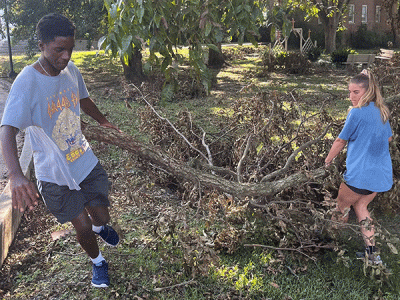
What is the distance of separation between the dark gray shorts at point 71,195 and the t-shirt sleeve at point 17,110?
490mm

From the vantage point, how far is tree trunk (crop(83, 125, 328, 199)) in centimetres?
388

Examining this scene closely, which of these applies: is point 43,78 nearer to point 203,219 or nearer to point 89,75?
point 203,219

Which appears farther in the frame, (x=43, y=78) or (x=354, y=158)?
(x=354, y=158)

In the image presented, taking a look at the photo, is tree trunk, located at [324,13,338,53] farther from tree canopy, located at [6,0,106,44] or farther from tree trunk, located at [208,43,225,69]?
tree canopy, located at [6,0,106,44]

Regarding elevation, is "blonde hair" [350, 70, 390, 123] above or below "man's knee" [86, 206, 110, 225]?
above

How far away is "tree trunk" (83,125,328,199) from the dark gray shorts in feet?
2.11

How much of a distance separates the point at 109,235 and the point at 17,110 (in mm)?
1472

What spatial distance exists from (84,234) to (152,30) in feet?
6.35

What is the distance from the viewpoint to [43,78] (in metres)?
2.88

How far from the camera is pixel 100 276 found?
326cm

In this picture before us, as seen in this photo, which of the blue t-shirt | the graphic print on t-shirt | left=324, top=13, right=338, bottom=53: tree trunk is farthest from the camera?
left=324, top=13, right=338, bottom=53: tree trunk

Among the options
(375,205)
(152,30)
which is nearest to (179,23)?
(152,30)

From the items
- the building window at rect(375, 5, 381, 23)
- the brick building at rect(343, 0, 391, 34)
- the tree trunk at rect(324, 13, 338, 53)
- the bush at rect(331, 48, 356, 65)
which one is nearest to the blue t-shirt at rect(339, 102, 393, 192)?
the bush at rect(331, 48, 356, 65)

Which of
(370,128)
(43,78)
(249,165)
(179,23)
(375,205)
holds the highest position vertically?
(179,23)
